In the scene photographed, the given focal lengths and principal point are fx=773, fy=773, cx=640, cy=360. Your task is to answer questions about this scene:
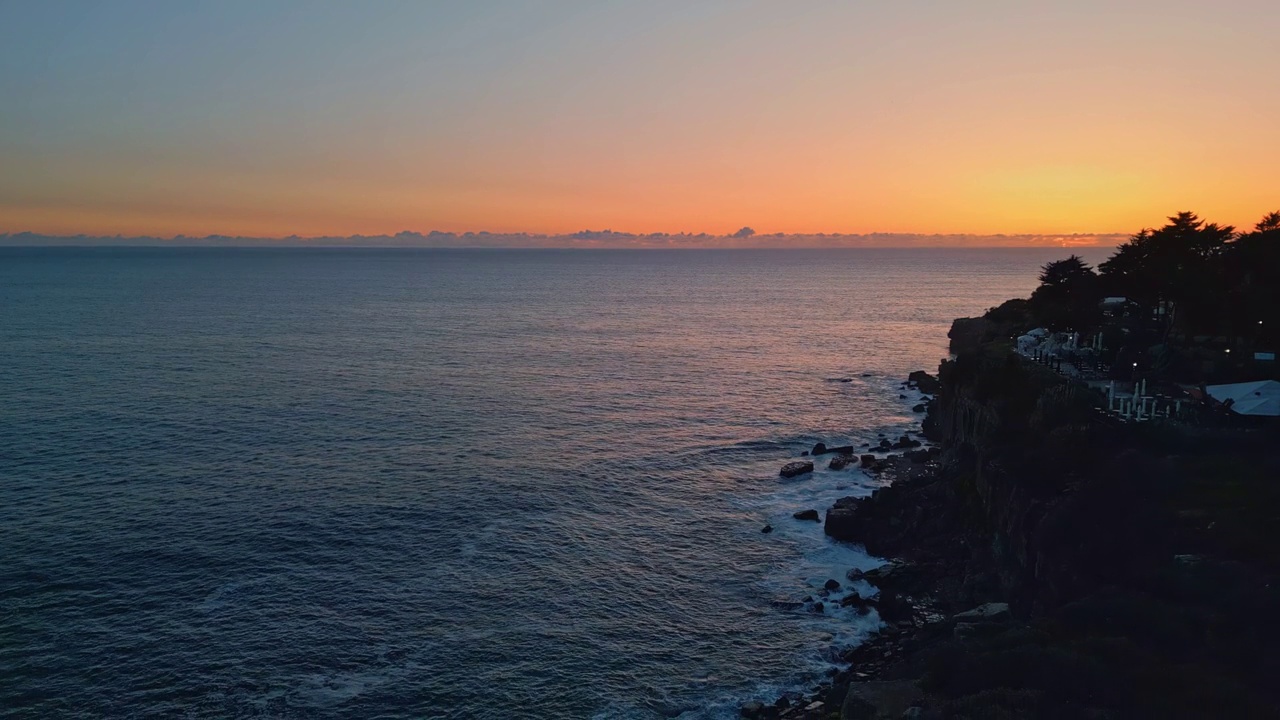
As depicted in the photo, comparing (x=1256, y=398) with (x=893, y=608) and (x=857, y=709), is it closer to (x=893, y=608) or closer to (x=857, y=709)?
(x=893, y=608)

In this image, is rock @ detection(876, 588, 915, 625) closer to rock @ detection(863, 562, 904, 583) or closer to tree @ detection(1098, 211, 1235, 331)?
rock @ detection(863, 562, 904, 583)

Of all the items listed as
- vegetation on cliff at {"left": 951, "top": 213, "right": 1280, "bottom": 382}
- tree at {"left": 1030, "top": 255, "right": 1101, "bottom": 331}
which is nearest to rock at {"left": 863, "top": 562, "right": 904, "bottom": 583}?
vegetation on cliff at {"left": 951, "top": 213, "right": 1280, "bottom": 382}

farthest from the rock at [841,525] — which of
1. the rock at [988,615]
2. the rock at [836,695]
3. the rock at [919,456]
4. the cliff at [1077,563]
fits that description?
the rock at [836,695]

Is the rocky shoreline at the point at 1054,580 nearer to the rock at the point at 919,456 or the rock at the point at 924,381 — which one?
the rock at the point at 919,456

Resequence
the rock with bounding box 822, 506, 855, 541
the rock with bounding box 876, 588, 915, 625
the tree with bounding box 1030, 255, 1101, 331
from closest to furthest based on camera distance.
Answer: the rock with bounding box 876, 588, 915, 625 < the rock with bounding box 822, 506, 855, 541 < the tree with bounding box 1030, 255, 1101, 331

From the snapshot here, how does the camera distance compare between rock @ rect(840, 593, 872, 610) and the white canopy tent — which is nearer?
the white canopy tent

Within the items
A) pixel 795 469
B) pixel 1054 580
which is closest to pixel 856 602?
pixel 1054 580

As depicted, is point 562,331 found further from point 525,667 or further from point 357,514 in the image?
point 525,667

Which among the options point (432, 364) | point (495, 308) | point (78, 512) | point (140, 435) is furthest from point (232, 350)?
point (495, 308)
